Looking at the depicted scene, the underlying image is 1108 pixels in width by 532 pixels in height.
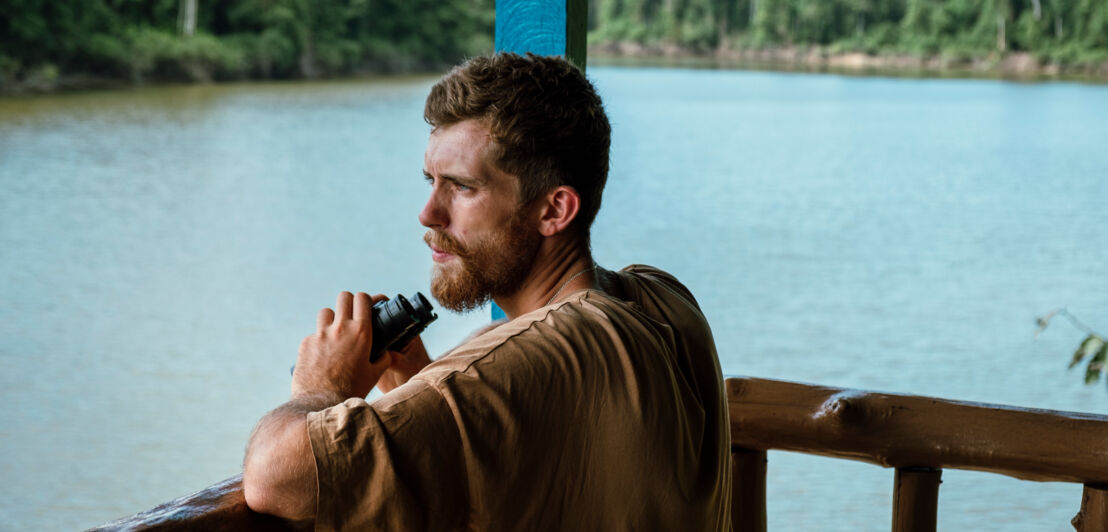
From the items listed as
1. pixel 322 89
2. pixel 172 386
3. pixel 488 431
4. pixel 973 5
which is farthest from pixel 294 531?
pixel 322 89

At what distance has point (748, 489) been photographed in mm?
1371

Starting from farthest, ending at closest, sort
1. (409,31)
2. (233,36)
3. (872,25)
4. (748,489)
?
(409,31)
(233,36)
(872,25)
(748,489)

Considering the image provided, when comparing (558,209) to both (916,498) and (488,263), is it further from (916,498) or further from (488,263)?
(916,498)

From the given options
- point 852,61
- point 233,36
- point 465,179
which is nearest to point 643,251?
point 852,61

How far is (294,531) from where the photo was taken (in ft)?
2.87

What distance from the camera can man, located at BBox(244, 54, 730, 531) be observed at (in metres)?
0.79

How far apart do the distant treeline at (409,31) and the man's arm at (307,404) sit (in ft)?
29.4

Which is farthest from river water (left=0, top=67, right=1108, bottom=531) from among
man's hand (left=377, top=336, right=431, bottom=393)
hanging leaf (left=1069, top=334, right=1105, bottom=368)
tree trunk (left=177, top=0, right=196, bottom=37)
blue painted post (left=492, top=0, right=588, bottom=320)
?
man's hand (left=377, top=336, right=431, bottom=393)

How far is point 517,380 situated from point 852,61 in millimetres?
10619

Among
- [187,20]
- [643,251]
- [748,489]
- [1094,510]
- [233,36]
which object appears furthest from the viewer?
[233,36]

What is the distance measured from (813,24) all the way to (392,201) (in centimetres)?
447

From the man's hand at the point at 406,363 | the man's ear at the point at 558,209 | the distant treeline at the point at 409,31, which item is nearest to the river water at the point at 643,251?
Answer: the distant treeline at the point at 409,31

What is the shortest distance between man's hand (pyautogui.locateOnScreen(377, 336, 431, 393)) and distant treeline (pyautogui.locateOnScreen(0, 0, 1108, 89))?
8.84 m

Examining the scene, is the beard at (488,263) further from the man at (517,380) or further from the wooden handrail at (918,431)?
the wooden handrail at (918,431)
